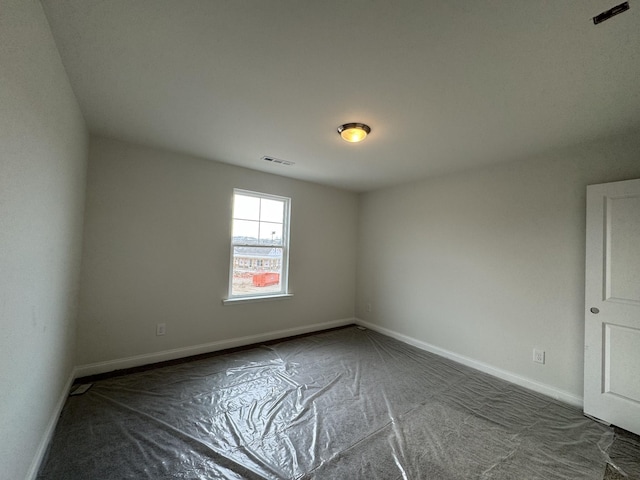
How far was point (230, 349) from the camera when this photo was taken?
11.0ft

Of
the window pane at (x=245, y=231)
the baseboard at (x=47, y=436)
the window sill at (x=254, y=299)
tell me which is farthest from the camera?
the window pane at (x=245, y=231)

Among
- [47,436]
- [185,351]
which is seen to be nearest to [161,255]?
[185,351]

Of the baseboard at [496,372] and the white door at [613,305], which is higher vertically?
the white door at [613,305]

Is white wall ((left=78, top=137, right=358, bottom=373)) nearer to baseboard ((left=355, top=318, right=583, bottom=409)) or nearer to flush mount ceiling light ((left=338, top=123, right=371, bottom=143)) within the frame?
baseboard ((left=355, top=318, right=583, bottom=409))

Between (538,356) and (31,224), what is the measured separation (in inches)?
162

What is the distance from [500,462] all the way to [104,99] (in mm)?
3798

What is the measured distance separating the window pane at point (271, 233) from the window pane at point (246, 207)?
18 centimetres

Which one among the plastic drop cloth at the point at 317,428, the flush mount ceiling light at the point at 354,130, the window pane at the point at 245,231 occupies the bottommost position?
the plastic drop cloth at the point at 317,428

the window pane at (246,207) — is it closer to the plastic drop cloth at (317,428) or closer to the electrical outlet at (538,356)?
the plastic drop cloth at (317,428)

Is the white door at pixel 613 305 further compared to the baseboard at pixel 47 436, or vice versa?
the white door at pixel 613 305

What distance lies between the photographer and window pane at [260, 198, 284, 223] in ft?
12.5

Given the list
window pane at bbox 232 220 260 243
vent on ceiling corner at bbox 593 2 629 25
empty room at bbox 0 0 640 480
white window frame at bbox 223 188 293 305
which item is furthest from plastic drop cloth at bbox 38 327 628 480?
vent on ceiling corner at bbox 593 2 629 25

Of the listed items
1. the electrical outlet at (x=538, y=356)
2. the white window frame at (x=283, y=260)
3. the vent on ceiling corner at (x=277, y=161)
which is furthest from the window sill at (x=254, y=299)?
the electrical outlet at (x=538, y=356)

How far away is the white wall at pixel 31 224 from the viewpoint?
3.41 ft
